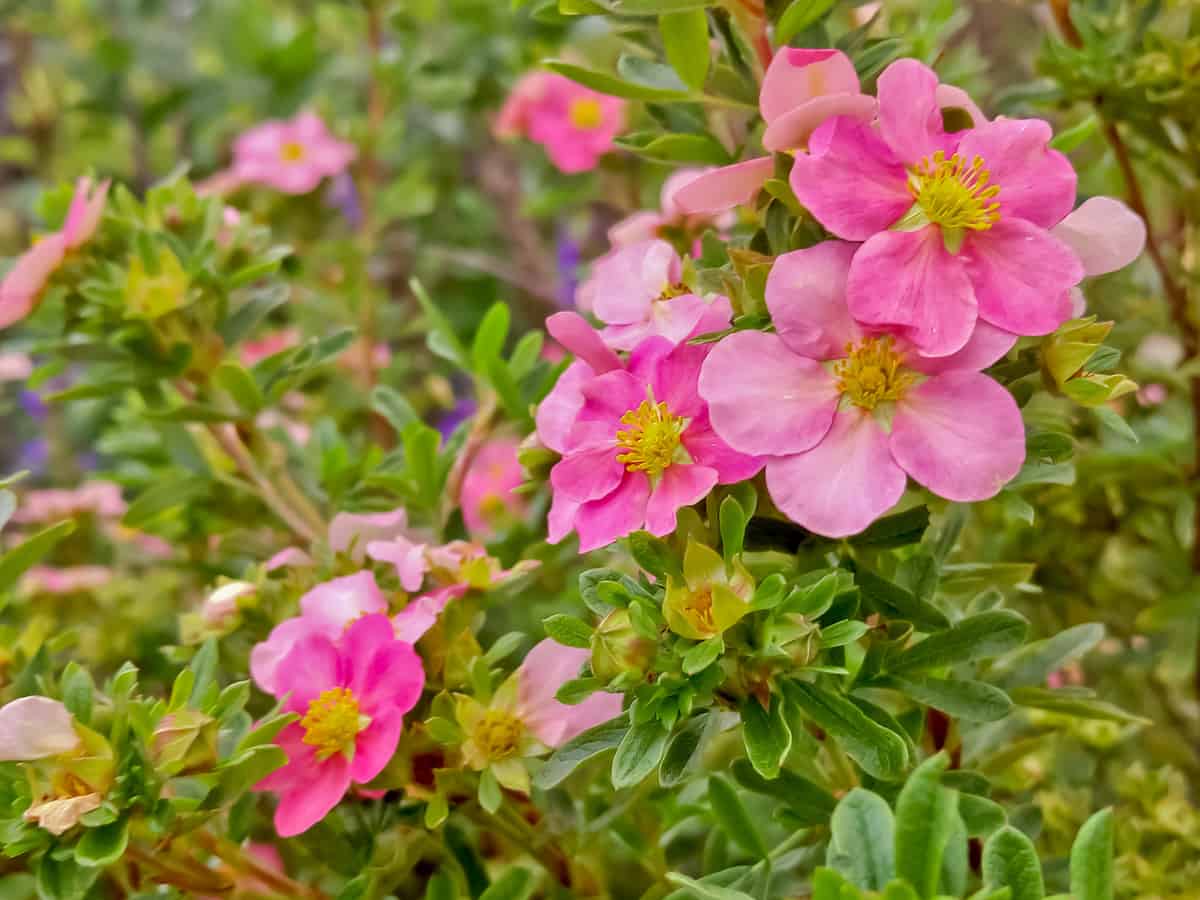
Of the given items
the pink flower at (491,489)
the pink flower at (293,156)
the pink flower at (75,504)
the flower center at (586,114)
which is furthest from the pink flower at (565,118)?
the pink flower at (75,504)

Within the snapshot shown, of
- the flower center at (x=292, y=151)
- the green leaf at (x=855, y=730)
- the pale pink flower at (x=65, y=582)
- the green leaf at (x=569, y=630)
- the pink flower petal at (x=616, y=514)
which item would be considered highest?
the pink flower petal at (x=616, y=514)

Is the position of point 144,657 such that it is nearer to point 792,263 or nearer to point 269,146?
point 269,146

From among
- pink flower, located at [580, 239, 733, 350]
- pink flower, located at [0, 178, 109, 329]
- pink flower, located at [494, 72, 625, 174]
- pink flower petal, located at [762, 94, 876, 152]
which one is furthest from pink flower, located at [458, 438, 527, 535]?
pink flower petal, located at [762, 94, 876, 152]

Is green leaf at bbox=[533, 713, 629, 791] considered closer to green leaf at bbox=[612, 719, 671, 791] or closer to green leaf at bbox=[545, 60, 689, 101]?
green leaf at bbox=[612, 719, 671, 791]

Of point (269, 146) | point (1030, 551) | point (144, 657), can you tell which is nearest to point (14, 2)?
point (269, 146)

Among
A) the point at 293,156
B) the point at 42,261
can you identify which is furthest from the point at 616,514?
the point at 293,156

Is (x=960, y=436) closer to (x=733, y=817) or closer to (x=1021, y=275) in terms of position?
(x=1021, y=275)

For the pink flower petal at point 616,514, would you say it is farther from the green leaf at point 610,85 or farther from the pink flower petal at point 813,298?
the green leaf at point 610,85
